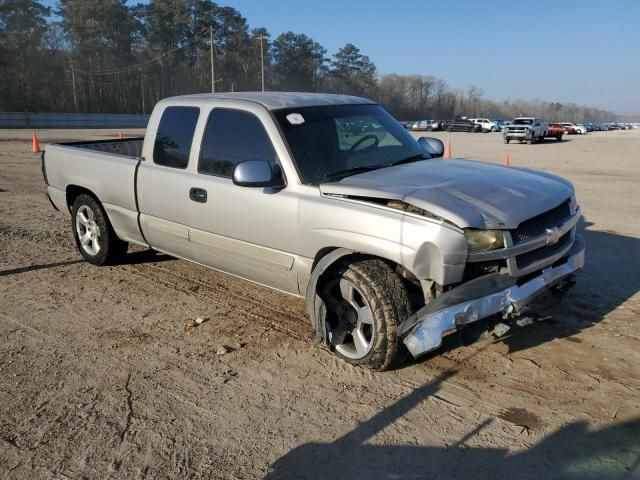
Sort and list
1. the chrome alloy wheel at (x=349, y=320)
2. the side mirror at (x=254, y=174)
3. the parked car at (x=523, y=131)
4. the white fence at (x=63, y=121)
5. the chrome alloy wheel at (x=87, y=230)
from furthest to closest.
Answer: the white fence at (x=63, y=121), the parked car at (x=523, y=131), the chrome alloy wheel at (x=87, y=230), the side mirror at (x=254, y=174), the chrome alloy wheel at (x=349, y=320)

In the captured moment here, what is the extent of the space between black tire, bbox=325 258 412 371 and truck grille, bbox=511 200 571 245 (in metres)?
0.82

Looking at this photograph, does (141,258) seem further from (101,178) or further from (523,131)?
(523,131)

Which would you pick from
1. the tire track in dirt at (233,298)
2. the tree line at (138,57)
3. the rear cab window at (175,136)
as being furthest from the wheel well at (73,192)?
the tree line at (138,57)

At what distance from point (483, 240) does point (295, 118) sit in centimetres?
187

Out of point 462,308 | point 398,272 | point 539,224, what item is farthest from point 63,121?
point 462,308

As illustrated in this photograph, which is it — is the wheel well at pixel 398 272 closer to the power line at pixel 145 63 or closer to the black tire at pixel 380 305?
the black tire at pixel 380 305

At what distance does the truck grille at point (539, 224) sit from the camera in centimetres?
348

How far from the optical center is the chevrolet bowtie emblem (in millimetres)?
3655

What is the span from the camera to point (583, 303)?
4938 mm

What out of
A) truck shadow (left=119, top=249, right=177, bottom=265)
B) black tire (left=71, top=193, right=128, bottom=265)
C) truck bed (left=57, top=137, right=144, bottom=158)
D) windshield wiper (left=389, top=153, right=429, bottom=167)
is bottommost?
truck shadow (left=119, top=249, right=177, bottom=265)

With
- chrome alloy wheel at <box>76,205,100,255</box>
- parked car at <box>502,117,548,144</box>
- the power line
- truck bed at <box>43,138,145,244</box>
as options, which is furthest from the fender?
the power line

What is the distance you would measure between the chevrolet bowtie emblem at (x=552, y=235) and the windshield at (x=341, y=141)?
1414mm

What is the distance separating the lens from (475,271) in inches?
137

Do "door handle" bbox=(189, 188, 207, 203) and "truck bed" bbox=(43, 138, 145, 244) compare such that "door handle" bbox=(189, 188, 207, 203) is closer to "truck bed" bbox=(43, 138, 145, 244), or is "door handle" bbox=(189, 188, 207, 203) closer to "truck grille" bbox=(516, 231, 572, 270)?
"truck bed" bbox=(43, 138, 145, 244)
